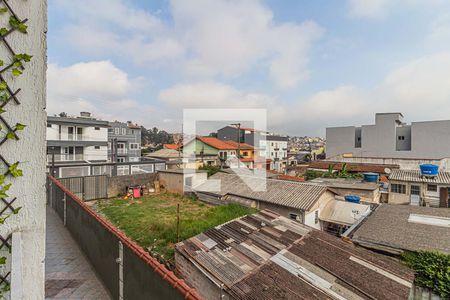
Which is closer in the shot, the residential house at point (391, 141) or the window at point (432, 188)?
the window at point (432, 188)

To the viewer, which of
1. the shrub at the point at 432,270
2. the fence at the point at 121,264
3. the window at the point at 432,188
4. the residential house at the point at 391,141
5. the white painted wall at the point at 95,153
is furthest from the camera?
the residential house at the point at 391,141

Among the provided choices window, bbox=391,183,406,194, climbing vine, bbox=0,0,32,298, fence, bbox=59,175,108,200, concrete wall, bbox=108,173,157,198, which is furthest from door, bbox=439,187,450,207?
fence, bbox=59,175,108,200

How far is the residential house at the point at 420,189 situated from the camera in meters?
15.6

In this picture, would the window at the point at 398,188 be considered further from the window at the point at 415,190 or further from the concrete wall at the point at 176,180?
the concrete wall at the point at 176,180

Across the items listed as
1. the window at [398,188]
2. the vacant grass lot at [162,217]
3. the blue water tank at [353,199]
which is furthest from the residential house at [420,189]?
the vacant grass lot at [162,217]

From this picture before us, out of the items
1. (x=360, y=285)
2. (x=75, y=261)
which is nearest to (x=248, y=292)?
(x=360, y=285)

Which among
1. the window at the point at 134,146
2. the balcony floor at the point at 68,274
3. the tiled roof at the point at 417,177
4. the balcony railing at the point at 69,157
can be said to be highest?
the window at the point at 134,146

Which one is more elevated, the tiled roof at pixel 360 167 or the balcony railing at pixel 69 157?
the balcony railing at pixel 69 157

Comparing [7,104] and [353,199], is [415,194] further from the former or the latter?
[7,104]

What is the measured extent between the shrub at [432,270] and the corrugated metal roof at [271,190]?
15.1 ft

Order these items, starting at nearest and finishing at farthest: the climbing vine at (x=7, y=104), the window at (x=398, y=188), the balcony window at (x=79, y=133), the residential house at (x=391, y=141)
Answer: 1. the climbing vine at (x=7, y=104)
2. the window at (x=398, y=188)
3. the balcony window at (x=79, y=133)
4. the residential house at (x=391, y=141)

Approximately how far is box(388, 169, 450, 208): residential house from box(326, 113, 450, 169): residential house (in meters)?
10.9

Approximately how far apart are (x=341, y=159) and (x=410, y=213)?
76.4ft

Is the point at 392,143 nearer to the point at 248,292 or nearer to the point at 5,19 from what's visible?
the point at 248,292
